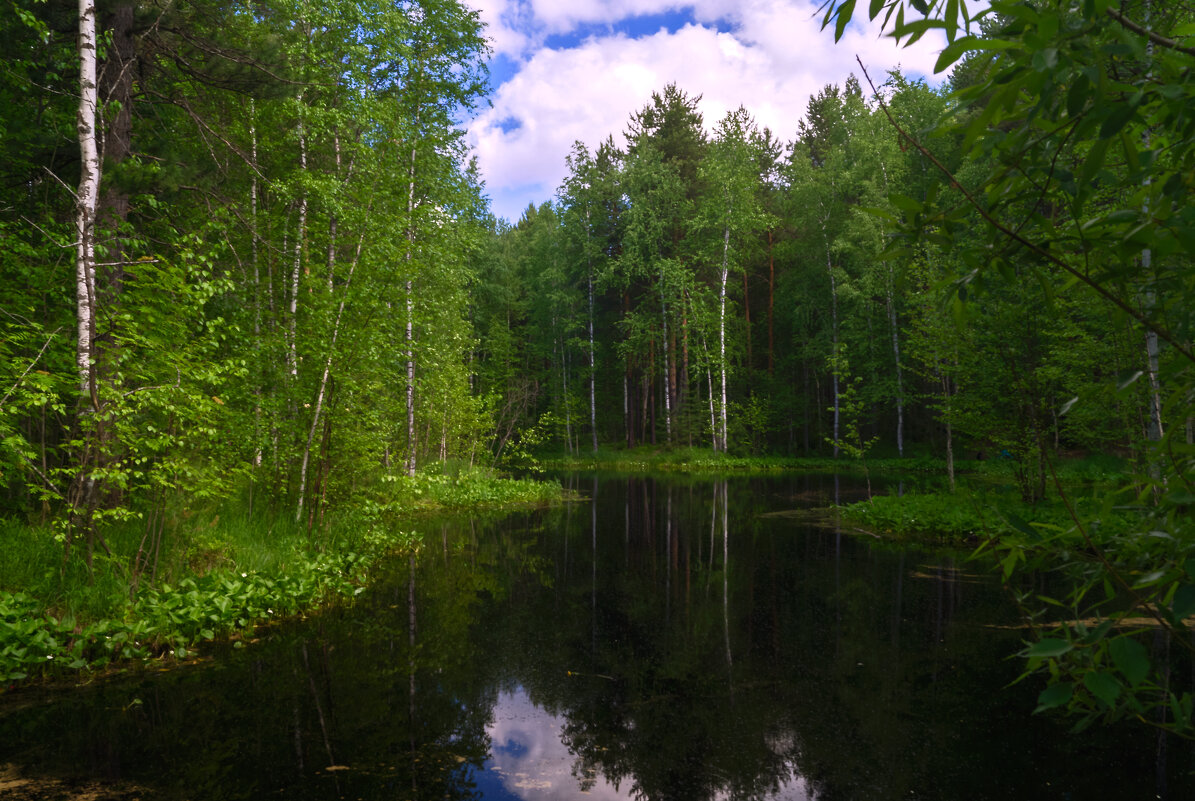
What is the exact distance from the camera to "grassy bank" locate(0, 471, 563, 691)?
5.02m

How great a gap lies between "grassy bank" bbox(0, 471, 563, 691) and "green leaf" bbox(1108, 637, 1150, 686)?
6.41 m

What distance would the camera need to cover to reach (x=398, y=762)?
3.94 m

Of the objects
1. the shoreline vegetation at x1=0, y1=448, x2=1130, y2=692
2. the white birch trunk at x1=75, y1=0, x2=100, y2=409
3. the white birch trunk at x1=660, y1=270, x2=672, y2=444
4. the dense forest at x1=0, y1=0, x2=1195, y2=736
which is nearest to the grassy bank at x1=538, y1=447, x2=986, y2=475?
the white birch trunk at x1=660, y1=270, x2=672, y2=444

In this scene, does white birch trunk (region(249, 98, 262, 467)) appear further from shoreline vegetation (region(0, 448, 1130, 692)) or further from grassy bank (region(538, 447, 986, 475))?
grassy bank (region(538, 447, 986, 475))

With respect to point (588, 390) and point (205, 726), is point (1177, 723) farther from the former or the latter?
point (588, 390)

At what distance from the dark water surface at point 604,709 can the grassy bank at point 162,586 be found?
345mm

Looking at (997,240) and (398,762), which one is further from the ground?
(997,240)

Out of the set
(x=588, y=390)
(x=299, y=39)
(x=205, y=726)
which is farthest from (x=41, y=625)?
(x=588, y=390)

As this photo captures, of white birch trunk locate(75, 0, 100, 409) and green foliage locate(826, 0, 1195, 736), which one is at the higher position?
white birch trunk locate(75, 0, 100, 409)

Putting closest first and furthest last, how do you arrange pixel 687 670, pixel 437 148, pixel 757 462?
1. pixel 687 670
2. pixel 437 148
3. pixel 757 462

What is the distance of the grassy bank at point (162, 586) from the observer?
5020mm

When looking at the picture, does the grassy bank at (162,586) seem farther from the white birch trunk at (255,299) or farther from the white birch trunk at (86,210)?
the white birch trunk at (86,210)

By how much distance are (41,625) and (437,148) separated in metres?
15.1

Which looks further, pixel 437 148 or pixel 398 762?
pixel 437 148
